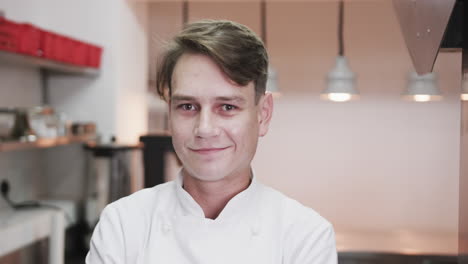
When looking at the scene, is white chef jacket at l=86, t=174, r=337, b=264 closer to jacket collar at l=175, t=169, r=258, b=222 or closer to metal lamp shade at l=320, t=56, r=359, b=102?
jacket collar at l=175, t=169, r=258, b=222

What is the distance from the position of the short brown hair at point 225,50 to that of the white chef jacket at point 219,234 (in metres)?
0.28

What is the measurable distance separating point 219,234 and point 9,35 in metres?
1.63

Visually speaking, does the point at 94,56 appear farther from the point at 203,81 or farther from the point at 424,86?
the point at 203,81

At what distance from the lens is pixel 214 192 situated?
3.71 feet

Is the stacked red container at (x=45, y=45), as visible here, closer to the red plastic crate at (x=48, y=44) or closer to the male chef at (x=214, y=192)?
the red plastic crate at (x=48, y=44)

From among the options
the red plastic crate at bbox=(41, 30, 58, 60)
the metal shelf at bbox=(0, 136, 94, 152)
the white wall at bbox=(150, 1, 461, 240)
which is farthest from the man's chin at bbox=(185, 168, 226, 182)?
the white wall at bbox=(150, 1, 461, 240)

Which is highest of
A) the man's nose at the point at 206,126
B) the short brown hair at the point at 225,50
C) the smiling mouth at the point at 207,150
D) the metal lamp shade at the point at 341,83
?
the metal lamp shade at the point at 341,83

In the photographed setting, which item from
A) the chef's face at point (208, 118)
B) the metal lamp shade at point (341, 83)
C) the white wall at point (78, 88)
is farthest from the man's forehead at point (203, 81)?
the white wall at point (78, 88)

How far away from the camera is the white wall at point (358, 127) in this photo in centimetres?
386

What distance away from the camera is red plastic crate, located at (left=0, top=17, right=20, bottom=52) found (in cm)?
212

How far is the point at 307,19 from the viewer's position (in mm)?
3922

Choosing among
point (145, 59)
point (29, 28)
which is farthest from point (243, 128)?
point (145, 59)

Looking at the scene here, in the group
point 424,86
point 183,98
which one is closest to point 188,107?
point 183,98

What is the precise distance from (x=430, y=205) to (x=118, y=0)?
118 inches
